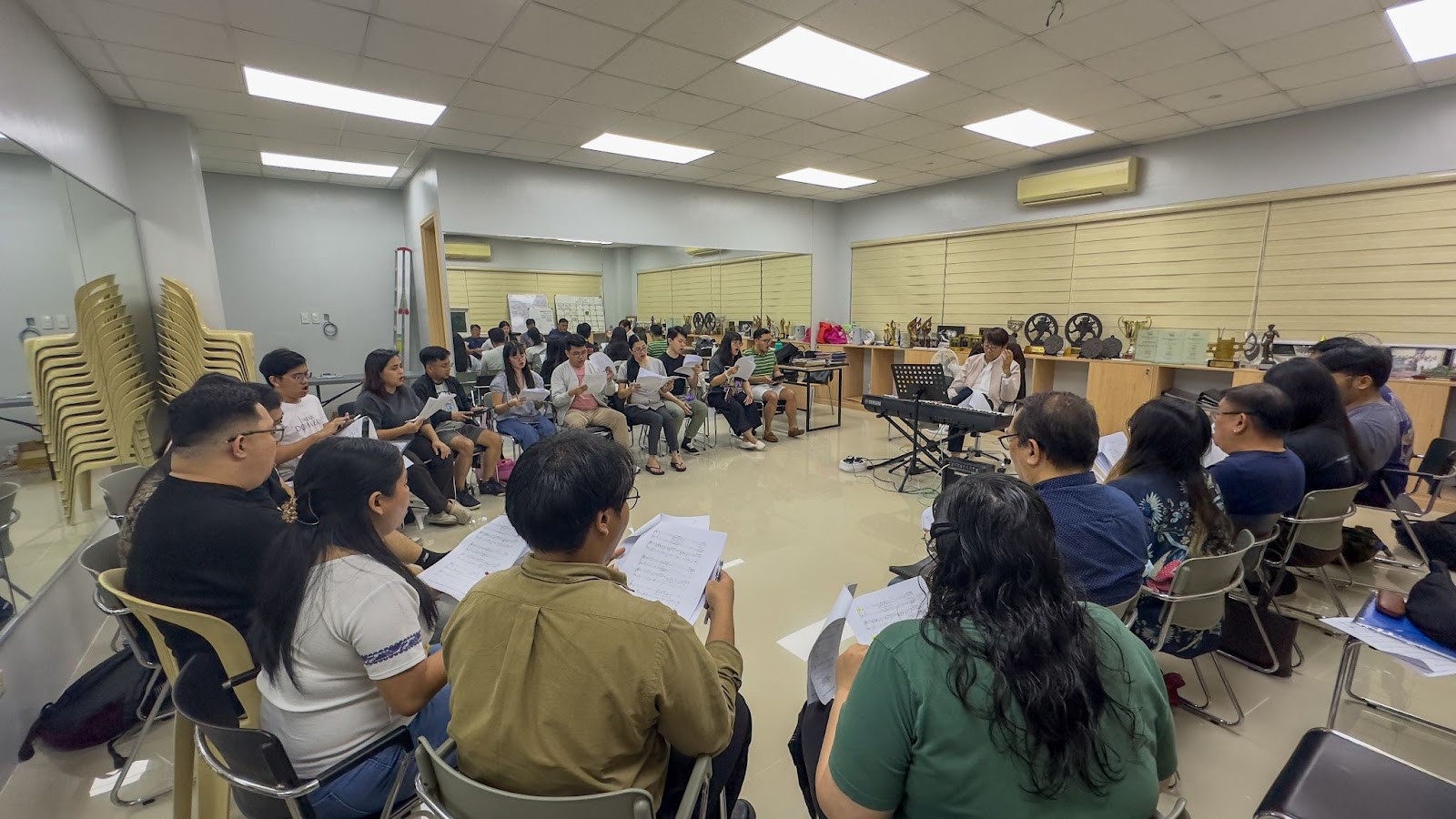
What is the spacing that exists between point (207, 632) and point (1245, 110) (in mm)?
6847

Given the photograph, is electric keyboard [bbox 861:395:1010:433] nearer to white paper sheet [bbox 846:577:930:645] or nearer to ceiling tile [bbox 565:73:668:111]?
ceiling tile [bbox 565:73:668:111]

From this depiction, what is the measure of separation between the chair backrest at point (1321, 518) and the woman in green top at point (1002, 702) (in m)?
2.24

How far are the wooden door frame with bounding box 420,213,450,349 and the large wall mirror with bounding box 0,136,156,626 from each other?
2.97m

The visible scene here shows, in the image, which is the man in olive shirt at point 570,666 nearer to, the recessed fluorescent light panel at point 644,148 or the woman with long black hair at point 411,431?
the woman with long black hair at point 411,431

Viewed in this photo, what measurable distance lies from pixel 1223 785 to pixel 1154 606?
544mm

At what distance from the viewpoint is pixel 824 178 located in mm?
7078

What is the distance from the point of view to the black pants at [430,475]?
149 inches

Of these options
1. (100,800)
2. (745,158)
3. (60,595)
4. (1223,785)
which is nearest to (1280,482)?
(1223,785)

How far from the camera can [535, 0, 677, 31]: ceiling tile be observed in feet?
9.77

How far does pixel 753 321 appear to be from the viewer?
8727 mm

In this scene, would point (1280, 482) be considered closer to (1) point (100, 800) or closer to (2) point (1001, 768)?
(2) point (1001, 768)

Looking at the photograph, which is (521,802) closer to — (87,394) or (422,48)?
(87,394)

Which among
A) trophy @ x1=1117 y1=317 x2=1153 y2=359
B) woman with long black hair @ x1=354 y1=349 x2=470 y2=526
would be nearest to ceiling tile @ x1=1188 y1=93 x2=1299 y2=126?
trophy @ x1=1117 y1=317 x2=1153 y2=359

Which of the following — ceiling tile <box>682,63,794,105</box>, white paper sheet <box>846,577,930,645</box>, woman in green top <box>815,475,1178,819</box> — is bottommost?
white paper sheet <box>846,577,930,645</box>
